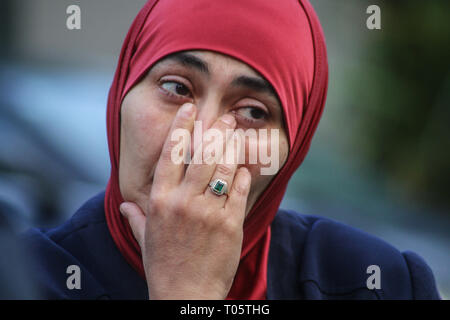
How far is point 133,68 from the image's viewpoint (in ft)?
6.06

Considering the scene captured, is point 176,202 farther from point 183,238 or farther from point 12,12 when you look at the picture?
point 12,12

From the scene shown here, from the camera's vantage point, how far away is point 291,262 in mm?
2037

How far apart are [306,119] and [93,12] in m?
3.63

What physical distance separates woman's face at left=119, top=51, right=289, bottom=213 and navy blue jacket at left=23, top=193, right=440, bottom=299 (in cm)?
31

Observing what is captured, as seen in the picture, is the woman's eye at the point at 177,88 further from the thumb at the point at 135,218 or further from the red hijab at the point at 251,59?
the thumb at the point at 135,218

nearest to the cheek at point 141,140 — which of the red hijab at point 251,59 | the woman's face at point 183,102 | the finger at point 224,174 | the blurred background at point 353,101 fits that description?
the woman's face at point 183,102

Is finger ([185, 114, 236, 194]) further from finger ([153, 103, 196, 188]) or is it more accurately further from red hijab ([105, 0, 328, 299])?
red hijab ([105, 0, 328, 299])

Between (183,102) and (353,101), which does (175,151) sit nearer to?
(183,102)

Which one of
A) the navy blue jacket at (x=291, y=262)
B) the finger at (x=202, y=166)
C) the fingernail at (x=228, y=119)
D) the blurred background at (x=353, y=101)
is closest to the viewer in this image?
the finger at (x=202, y=166)

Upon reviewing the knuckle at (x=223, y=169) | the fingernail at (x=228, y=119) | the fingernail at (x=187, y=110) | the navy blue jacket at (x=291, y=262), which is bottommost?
the navy blue jacket at (x=291, y=262)

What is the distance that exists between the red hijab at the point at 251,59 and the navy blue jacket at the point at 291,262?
0.06 m

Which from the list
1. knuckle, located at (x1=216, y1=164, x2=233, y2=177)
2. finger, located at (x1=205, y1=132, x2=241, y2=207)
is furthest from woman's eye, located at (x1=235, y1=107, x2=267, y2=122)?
knuckle, located at (x1=216, y1=164, x2=233, y2=177)

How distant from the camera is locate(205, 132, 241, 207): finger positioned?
5.06 feet

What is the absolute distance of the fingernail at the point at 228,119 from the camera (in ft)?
5.33
